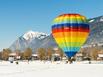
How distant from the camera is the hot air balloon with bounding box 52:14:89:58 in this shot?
79875 mm

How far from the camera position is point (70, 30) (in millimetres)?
80000

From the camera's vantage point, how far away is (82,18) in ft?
268

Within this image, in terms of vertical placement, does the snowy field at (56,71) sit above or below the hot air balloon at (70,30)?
below

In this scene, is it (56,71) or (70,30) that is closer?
(56,71)

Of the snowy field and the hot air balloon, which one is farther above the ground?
the hot air balloon

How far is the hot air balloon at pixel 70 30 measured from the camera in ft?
262

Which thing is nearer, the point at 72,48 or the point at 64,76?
the point at 64,76

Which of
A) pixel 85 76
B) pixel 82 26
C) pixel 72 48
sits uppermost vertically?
pixel 82 26

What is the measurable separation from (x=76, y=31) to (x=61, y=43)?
5522mm

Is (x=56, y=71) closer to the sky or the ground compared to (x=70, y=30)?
closer to the ground

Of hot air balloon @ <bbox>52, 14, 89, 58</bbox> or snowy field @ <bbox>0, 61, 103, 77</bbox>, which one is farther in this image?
hot air balloon @ <bbox>52, 14, 89, 58</bbox>

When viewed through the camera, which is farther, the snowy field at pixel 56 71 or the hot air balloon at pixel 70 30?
the hot air balloon at pixel 70 30

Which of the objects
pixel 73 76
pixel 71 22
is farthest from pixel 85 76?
pixel 71 22

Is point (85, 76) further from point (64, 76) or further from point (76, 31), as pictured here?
A: point (76, 31)
